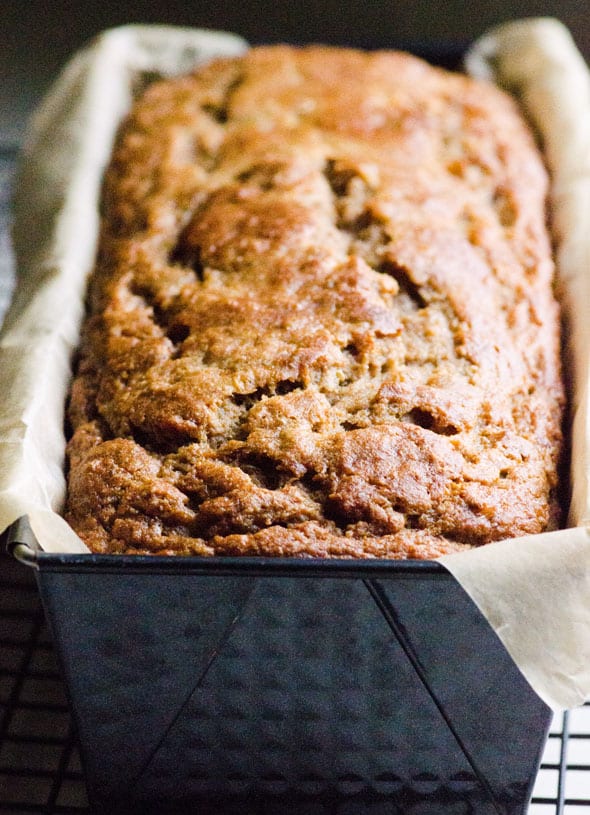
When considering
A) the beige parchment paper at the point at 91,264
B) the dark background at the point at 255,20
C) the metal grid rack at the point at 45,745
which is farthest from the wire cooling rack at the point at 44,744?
the dark background at the point at 255,20

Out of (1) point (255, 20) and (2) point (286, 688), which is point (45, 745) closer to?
(2) point (286, 688)

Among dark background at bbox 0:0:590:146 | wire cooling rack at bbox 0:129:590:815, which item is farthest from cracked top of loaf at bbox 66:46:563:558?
dark background at bbox 0:0:590:146

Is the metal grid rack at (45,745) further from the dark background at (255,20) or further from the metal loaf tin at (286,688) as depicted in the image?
the dark background at (255,20)

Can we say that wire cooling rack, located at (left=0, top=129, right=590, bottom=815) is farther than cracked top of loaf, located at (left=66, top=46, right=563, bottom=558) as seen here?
Yes

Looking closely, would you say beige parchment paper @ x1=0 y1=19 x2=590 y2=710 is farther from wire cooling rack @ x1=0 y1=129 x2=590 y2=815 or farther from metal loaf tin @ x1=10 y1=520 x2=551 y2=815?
wire cooling rack @ x1=0 y1=129 x2=590 y2=815

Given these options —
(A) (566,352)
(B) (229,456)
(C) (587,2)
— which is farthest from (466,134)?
(B) (229,456)

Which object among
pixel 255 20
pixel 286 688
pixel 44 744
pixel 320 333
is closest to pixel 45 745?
pixel 44 744

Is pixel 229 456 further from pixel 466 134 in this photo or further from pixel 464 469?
pixel 466 134
